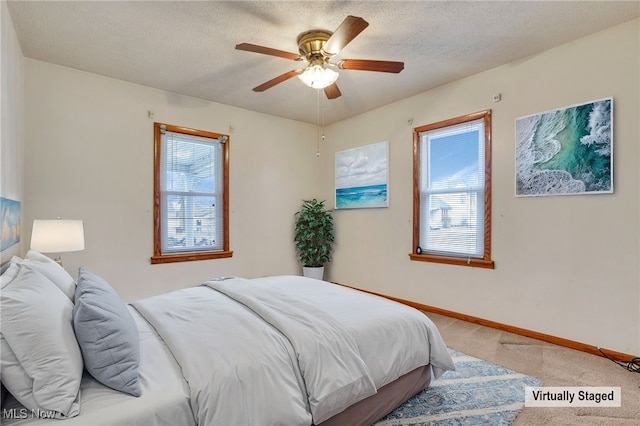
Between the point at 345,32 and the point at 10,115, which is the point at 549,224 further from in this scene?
the point at 10,115

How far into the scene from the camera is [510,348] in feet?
9.30

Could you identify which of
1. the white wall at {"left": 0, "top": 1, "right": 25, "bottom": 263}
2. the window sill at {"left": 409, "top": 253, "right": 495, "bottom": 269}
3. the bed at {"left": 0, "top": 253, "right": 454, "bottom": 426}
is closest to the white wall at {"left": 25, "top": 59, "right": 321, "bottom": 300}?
the white wall at {"left": 0, "top": 1, "right": 25, "bottom": 263}

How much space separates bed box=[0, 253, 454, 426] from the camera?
111 centimetres

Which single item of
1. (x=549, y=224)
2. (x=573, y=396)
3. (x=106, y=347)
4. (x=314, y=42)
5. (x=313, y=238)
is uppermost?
(x=314, y=42)

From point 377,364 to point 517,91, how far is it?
308 centimetres

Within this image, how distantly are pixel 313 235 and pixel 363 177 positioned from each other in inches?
47.7

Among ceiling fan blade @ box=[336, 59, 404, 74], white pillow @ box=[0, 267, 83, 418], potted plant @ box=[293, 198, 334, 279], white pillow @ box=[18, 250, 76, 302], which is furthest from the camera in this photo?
potted plant @ box=[293, 198, 334, 279]

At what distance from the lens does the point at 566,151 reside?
2.83 meters

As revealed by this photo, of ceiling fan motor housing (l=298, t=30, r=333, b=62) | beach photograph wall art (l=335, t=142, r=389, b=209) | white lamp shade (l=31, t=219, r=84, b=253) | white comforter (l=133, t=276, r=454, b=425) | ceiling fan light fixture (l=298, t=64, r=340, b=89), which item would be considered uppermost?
ceiling fan motor housing (l=298, t=30, r=333, b=62)

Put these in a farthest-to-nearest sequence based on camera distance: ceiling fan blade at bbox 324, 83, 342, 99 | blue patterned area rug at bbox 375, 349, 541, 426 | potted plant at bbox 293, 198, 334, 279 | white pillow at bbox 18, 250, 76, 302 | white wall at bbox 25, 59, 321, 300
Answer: potted plant at bbox 293, 198, 334, 279 → white wall at bbox 25, 59, 321, 300 → ceiling fan blade at bbox 324, 83, 342, 99 → blue patterned area rug at bbox 375, 349, 541, 426 → white pillow at bbox 18, 250, 76, 302

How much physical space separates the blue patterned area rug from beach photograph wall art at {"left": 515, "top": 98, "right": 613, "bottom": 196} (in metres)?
1.75

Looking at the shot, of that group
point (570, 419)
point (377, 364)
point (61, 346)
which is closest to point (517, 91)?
point (570, 419)

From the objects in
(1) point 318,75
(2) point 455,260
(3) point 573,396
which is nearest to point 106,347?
(1) point 318,75

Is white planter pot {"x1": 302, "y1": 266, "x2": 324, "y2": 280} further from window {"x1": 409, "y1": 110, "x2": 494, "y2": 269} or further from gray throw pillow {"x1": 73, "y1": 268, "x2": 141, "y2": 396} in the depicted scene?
gray throw pillow {"x1": 73, "y1": 268, "x2": 141, "y2": 396}
